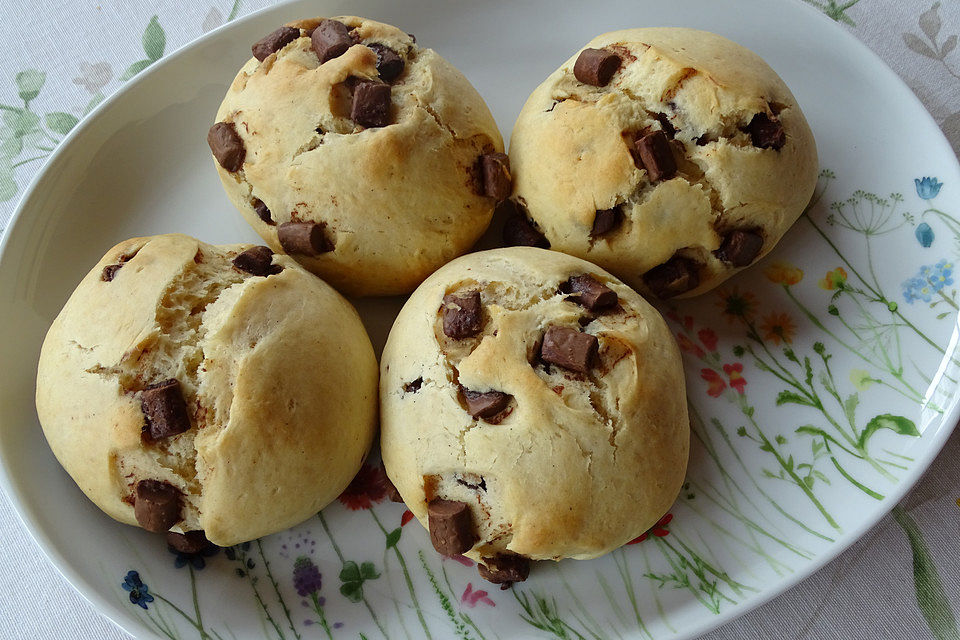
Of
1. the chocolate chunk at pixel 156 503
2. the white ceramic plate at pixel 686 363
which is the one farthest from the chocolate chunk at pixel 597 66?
the chocolate chunk at pixel 156 503

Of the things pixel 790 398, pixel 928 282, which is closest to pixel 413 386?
pixel 790 398

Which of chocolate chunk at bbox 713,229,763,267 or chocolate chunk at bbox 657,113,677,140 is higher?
chocolate chunk at bbox 657,113,677,140

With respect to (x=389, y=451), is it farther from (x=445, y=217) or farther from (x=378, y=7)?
(x=378, y=7)

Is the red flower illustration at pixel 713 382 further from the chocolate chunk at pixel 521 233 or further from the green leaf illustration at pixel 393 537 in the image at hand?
the green leaf illustration at pixel 393 537

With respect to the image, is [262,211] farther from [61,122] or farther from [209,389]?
[61,122]

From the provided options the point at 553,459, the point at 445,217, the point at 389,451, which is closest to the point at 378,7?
the point at 445,217

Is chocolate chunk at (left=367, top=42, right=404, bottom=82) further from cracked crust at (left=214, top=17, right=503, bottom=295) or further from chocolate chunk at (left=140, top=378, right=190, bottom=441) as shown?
chocolate chunk at (left=140, top=378, right=190, bottom=441)

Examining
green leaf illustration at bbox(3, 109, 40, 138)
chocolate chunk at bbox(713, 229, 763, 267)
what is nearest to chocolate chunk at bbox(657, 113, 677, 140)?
chocolate chunk at bbox(713, 229, 763, 267)
